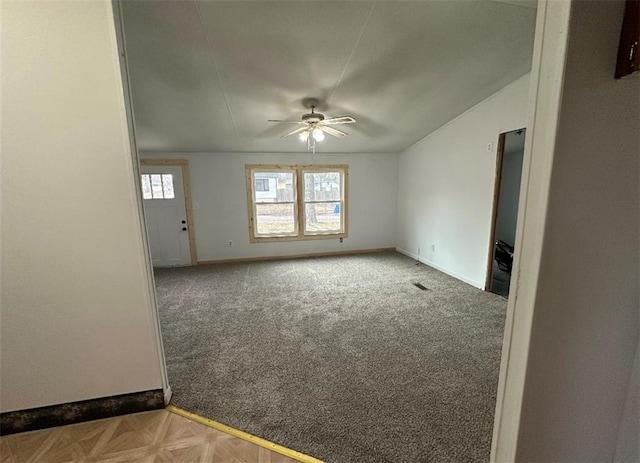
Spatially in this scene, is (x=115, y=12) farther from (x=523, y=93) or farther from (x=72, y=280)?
(x=523, y=93)

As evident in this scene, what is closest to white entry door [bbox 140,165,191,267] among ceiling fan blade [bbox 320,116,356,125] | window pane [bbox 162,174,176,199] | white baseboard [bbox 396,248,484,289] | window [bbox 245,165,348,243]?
window pane [bbox 162,174,176,199]

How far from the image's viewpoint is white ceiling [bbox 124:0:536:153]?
195 centimetres

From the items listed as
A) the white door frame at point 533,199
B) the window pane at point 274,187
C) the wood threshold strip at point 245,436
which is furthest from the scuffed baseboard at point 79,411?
the window pane at point 274,187

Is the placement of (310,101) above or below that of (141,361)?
above

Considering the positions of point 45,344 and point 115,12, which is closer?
point 115,12

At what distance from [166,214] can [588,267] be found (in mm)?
5576

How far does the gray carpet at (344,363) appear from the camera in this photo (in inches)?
58.2

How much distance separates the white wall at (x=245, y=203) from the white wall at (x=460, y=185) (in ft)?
1.94

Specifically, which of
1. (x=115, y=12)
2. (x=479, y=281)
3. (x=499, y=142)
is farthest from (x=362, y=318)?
(x=115, y=12)

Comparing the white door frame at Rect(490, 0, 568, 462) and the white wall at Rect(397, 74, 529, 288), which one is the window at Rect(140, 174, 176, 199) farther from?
the white door frame at Rect(490, 0, 568, 462)

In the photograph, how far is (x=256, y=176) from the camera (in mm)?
5348

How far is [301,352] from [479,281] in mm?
2799

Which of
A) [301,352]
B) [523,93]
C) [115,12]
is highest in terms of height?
[523,93]

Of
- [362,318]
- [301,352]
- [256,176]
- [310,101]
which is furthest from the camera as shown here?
[256,176]
